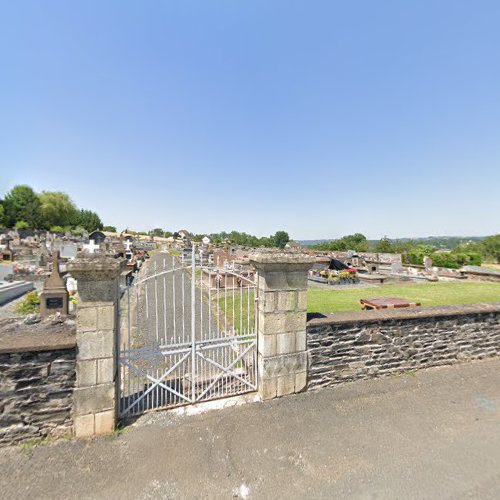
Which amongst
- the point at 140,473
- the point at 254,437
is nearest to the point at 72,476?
the point at 140,473

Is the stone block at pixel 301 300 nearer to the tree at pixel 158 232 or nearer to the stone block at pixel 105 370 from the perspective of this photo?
the stone block at pixel 105 370

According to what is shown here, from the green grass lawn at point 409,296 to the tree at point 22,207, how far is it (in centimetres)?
6651

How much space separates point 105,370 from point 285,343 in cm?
253

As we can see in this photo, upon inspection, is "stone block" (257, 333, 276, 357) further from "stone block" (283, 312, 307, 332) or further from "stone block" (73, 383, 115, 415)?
"stone block" (73, 383, 115, 415)

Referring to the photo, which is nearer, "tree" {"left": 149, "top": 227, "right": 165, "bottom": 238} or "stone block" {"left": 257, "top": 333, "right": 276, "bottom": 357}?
"stone block" {"left": 257, "top": 333, "right": 276, "bottom": 357}

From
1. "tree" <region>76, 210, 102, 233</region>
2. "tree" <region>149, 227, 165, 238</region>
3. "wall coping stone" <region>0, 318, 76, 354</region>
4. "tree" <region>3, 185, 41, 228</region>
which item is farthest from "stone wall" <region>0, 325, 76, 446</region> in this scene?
"tree" <region>149, 227, 165, 238</region>

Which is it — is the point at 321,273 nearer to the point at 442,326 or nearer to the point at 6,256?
the point at 442,326

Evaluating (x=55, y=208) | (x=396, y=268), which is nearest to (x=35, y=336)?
(x=396, y=268)

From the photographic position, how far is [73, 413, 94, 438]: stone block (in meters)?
3.29

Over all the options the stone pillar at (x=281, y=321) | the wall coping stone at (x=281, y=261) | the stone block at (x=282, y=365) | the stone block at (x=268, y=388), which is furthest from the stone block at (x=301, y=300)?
the stone block at (x=268, y=388)

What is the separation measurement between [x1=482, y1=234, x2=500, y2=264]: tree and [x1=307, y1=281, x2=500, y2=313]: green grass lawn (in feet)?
129

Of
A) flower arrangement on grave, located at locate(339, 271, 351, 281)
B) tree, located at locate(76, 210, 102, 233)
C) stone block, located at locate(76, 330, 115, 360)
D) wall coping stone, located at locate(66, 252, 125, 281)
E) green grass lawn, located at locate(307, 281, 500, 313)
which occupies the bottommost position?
green grass lawn, located at locate(307, 281, 500, 313)

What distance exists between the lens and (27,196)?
59938 mm

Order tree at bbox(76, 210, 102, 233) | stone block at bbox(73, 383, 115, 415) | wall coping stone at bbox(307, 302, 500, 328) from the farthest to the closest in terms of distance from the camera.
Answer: tree at bbox(76, 210, 102, 233), wall coping stone at bbox(307, 302, 500, 328), stone block at bbox(73, 383, 115, 415)
